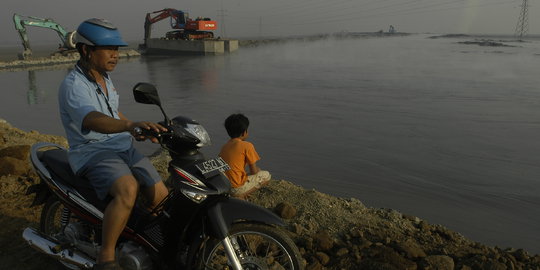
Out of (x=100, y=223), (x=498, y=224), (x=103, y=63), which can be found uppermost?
(x=103, y=63)

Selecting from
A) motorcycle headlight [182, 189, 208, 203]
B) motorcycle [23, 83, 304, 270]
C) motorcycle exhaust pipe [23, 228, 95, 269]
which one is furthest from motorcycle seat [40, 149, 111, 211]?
motorcycle headlight [182, 189, 208, 203]

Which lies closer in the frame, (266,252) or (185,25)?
(266,252)

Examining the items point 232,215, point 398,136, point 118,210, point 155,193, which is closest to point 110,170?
point 118,210

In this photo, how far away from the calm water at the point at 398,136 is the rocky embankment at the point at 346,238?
1.18 meters

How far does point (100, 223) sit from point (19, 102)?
15.6 m

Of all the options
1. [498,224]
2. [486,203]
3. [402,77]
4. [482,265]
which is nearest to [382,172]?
[486,203]

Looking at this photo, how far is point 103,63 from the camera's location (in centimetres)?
293

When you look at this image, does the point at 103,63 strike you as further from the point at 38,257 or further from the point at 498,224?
the point at 498,224

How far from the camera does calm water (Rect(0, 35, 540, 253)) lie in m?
6.08

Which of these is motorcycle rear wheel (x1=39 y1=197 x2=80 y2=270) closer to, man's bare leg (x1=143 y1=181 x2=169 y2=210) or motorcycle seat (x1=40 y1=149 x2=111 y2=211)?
motorcycle seat (x1=40 y1=149 x2=111 y2=211)

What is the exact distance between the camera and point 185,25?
50.9m

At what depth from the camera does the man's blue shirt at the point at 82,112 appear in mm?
2730

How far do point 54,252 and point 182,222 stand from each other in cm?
127

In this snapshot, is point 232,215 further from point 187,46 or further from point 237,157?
point 187,46
